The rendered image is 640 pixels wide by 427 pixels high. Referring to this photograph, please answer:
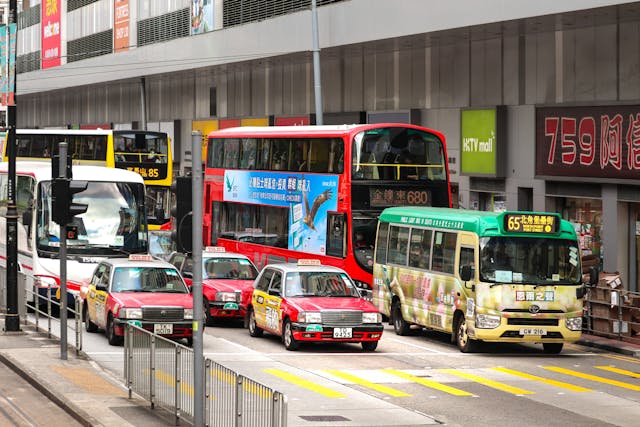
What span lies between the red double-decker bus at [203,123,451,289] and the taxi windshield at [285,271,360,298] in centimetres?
575

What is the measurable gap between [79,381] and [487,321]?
8324mm

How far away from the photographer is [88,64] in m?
72.2

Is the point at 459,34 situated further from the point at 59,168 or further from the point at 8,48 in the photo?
the point at 59,168

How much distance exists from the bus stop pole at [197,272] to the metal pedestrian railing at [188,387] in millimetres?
156

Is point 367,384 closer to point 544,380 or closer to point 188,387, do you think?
point 544,380

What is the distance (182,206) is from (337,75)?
35.6 metres

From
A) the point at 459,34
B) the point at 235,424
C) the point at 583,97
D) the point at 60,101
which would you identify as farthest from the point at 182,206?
the point at 60,101

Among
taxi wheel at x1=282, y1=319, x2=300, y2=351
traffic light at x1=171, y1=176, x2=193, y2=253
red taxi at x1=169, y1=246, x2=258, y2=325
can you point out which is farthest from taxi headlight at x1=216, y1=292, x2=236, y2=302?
traffic light at x1=171, y1=176, x2=193, y2=253

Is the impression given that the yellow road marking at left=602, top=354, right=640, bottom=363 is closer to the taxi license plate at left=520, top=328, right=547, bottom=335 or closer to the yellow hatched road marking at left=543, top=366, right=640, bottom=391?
the taxi license plate at left=520, top=328, right=547, bottom=335

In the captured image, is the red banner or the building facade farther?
the red banner

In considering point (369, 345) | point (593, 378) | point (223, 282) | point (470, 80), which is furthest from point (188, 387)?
point (470, 80)

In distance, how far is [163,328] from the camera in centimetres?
2458

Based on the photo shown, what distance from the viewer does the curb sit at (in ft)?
54.7

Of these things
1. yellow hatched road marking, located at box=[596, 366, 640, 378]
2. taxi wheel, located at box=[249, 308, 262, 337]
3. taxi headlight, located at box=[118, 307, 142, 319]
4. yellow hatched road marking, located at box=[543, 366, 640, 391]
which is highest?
taxi headlight, located at box=[118, 307, 142, 319]
